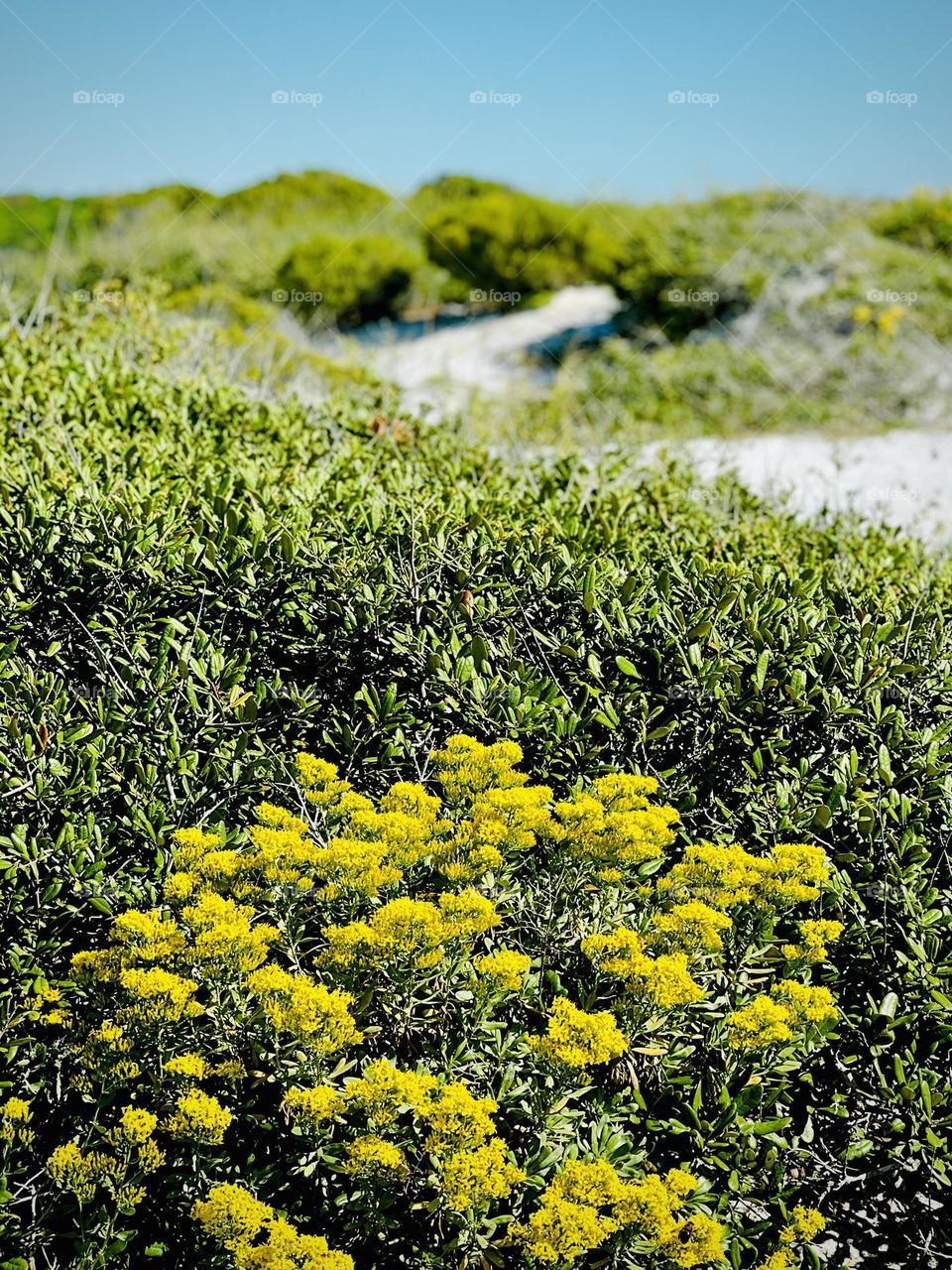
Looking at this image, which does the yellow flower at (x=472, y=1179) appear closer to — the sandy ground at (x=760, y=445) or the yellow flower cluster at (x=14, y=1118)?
the yellow flower cluster at (x=14, y=1118)

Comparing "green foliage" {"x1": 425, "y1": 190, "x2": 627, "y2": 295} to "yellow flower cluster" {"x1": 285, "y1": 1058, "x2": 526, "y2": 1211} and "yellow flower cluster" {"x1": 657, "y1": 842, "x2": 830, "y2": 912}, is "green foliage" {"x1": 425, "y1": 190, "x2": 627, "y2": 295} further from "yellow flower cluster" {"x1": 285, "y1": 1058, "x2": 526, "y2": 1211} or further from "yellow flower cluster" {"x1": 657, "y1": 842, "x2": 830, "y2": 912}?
"yellow flower cluster" {"x1": 285, "y1": 1058, "x2": 526, "y2": 1211}

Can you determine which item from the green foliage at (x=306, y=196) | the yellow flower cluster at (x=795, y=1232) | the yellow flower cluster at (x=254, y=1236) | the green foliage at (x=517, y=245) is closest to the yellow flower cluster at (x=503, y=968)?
the yellow flower cluster at (x=254, y=1236)

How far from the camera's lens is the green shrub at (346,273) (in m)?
17.6

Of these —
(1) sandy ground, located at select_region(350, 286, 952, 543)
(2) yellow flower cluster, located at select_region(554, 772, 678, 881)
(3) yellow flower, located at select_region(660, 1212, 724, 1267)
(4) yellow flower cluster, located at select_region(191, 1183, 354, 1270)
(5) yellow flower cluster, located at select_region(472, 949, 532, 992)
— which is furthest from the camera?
(1) sandy ground, located at select_region(350, 286, 952, 543)

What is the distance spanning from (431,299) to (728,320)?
17.3 ft

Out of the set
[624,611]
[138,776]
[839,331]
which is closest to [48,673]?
[138,776]

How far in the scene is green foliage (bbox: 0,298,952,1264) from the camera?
6.89 ft

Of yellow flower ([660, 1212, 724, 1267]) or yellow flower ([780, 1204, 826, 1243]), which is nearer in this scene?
yellow flower ([660, 1212, 724, 1267])

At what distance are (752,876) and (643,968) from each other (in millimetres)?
299

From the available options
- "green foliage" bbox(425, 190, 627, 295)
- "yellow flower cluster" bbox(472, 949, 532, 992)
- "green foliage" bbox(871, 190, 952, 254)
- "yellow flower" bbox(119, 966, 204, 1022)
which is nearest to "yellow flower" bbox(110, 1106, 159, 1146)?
"yellow flower" bbox(119, 966, 204, 1022)

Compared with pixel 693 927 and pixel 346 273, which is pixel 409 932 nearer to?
pixel 693 927

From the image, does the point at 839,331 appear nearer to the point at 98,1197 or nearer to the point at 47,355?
the point at 47,355

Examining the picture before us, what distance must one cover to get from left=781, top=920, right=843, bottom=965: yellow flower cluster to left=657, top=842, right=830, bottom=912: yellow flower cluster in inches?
2.4

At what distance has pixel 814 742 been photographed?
2.57 meters
